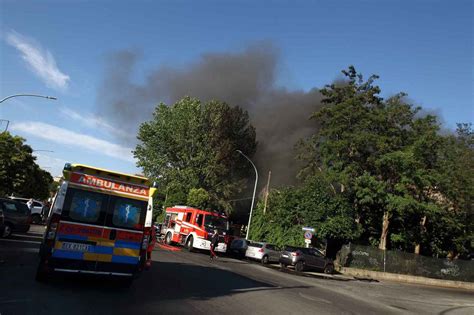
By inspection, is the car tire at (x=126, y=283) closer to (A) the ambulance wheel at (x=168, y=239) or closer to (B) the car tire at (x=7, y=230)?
(B) the car tire at (x=7, y=230)

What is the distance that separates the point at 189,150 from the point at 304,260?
102 ft

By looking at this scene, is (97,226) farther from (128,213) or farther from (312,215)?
(312,215)

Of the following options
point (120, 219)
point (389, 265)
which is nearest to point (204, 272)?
point (120, 219)

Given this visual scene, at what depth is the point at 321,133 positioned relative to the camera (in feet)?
112

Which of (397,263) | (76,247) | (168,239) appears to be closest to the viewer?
(76,247)

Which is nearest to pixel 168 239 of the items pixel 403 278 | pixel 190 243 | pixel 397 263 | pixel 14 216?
pixel 190 243

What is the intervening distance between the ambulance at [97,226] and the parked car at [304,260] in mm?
15707

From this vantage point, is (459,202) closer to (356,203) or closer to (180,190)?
(356,203)

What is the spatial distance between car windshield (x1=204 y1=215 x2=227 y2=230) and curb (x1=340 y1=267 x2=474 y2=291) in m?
8.28

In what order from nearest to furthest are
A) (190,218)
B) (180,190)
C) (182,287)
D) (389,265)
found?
(182,287), (190,218), (389,265), (180,190)

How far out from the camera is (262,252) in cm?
2661

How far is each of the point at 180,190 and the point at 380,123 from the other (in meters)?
27.4

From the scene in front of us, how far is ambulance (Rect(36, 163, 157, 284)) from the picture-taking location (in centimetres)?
838

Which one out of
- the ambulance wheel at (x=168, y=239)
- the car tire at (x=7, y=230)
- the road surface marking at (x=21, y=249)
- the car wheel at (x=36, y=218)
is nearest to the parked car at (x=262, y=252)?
the ambulance wheel at (x=168, y=239)
